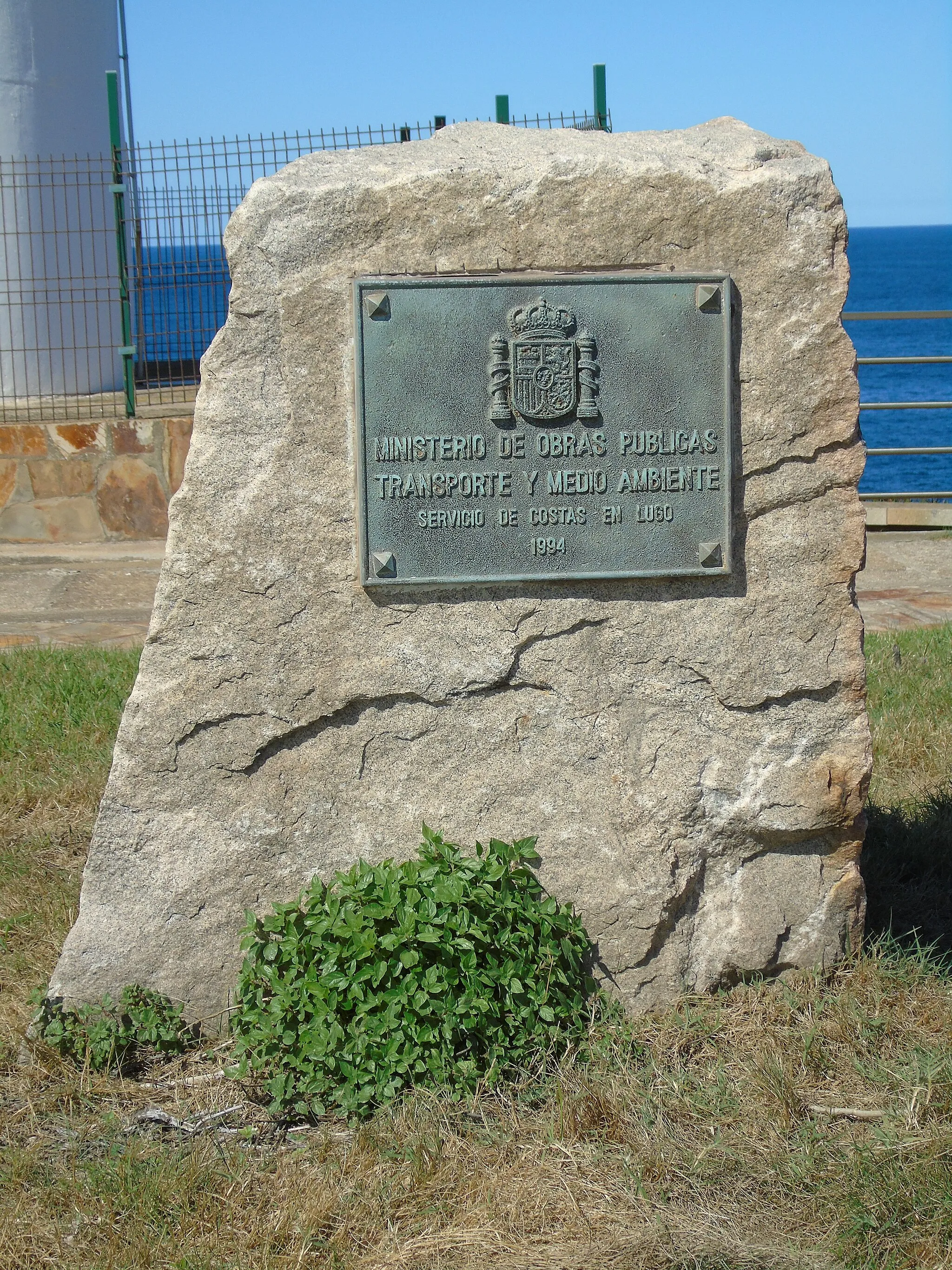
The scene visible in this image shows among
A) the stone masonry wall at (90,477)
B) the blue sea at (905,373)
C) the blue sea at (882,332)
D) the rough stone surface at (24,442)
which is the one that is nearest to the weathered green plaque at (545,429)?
the blue sea at (905,373)

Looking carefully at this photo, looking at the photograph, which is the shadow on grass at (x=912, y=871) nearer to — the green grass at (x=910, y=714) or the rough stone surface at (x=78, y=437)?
the green grass at (x=910, y=714)

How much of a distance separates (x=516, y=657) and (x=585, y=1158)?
1089 millimetres

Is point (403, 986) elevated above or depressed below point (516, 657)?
below

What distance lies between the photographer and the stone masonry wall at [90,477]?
8438 millimetres

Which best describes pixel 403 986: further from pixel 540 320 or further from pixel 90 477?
pixel 90 477

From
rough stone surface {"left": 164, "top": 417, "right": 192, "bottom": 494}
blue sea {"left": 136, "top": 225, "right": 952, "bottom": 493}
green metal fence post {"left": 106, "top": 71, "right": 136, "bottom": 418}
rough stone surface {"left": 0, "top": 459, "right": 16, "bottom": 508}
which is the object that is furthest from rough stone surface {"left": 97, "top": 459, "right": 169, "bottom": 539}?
blue sea {"left": 136, "top": 225, "right": 952, "bottom": 493}

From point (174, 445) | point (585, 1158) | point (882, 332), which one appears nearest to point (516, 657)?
point (585, 1158)

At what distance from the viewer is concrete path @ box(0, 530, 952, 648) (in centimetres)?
638

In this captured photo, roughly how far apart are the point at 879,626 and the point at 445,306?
4024mm

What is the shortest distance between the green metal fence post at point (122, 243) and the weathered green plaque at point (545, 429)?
20.3 ft

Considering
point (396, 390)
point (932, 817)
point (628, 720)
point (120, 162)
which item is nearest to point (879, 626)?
point (932, 817)

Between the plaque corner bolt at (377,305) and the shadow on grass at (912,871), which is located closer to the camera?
the plaque corner bolt at (377,305)

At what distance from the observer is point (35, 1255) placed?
7.34 ft

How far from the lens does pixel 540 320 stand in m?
2.84
